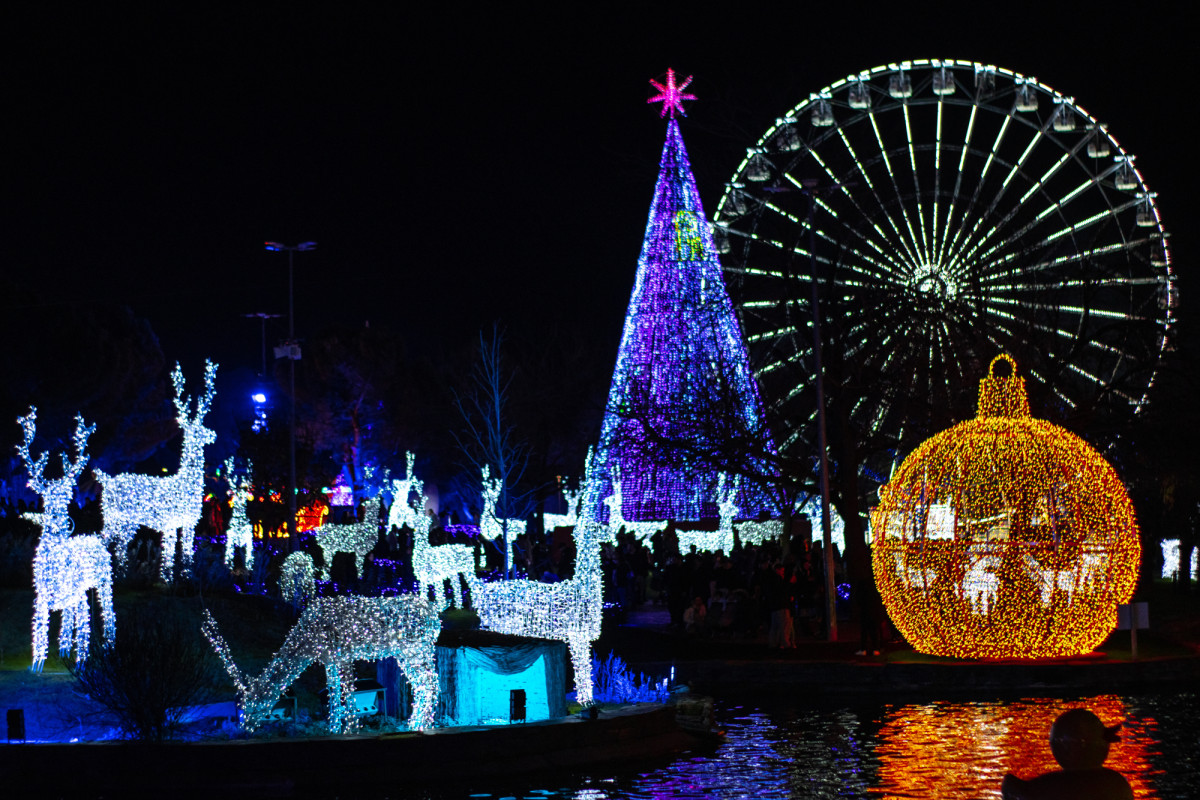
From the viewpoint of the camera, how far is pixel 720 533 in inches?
1433

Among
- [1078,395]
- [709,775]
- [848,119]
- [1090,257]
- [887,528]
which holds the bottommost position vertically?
[709,775]

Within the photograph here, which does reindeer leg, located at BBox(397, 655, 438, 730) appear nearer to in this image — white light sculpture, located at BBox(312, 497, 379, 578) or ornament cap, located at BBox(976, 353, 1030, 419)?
ornament cap, located at BBox(976, 353, 1030, 419)

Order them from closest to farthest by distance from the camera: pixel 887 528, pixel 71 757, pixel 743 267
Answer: pixel 71 757
pixel 887 528
pixel 743 267

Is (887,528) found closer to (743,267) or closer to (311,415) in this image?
(743,267)

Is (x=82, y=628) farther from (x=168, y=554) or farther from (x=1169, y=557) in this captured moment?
(x=1169, y=557)

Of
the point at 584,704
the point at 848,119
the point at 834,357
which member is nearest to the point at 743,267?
the point at 848,119

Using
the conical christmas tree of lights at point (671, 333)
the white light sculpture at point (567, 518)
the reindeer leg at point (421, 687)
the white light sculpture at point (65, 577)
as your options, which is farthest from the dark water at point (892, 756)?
the white light sculpture at point (567, 518)

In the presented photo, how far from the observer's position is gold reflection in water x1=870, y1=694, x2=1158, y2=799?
484 inches

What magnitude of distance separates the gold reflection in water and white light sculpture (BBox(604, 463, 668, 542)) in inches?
750

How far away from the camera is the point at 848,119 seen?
1422 inches

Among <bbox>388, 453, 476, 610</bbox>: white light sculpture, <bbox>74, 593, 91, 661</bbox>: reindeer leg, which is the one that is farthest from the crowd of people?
<bbox>74, 593, 91, 661</bbox>: reindeer leg

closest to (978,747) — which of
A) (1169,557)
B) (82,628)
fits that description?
(82,628)

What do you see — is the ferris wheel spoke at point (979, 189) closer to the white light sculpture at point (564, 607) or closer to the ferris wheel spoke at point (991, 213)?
the ferris wheel spoke at point (991, 213)

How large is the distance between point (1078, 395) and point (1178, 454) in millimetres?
2247
